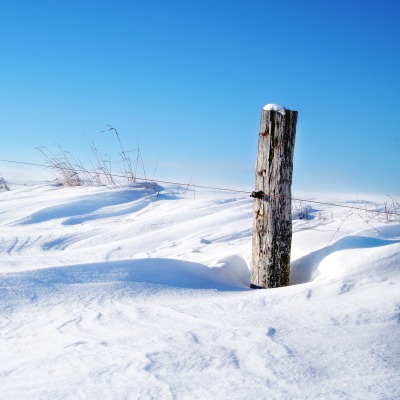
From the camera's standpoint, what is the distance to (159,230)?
5.24 m

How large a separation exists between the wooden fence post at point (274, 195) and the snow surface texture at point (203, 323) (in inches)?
10.1

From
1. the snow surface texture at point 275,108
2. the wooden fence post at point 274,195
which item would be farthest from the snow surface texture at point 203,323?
the snow surface texture at point 275,108

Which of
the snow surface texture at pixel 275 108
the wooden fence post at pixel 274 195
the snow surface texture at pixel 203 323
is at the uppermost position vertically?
the snow surface texture at pixel 275 108

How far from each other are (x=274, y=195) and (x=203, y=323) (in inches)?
51.2

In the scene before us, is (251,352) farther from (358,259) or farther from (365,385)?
(358,259)

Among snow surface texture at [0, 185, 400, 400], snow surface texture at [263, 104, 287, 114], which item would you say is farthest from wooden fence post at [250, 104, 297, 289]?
snow surface texture at [0, 185, 400, 400]

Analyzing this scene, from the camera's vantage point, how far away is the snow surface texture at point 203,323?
1.85 metres

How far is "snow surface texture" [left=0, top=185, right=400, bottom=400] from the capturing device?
1.85 meters

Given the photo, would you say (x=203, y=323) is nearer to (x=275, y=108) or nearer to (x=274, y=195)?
(x=274, y=195)

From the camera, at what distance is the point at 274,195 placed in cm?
346

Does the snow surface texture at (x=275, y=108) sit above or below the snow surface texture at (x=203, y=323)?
above

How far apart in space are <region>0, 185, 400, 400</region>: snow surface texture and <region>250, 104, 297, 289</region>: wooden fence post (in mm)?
258

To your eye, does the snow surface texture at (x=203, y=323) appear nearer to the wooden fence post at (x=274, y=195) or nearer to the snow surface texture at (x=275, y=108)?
the wooden fence post at (x=274, y=195)

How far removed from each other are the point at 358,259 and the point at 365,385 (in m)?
1.51
